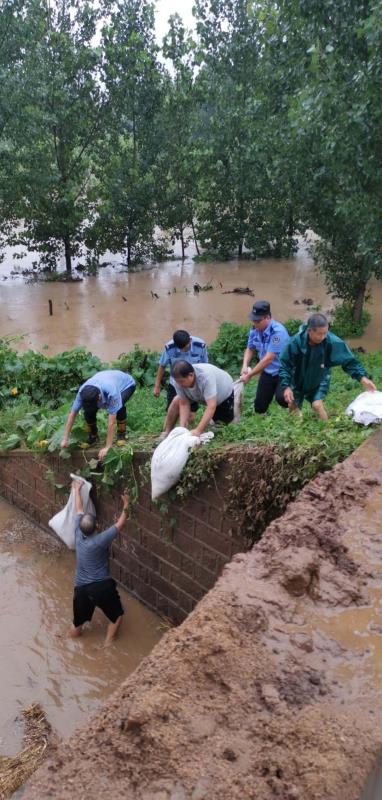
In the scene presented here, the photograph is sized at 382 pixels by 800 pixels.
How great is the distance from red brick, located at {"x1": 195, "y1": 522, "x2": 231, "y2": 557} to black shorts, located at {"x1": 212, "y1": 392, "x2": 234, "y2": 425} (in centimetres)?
122

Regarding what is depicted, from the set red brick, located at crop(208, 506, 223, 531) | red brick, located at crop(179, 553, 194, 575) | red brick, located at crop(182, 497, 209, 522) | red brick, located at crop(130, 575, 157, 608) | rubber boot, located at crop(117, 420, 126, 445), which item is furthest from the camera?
rubber boot, located at crop(117, 420, 126, 445)

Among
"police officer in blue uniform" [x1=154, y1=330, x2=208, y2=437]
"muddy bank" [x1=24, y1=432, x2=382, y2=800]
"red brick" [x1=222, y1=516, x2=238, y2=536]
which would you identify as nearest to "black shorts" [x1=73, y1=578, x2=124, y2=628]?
"red brick" [x1=222, y1=516, x2=238, y2=536]

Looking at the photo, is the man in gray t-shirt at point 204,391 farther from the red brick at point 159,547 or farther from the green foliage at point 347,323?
the green foliage at point 347,323

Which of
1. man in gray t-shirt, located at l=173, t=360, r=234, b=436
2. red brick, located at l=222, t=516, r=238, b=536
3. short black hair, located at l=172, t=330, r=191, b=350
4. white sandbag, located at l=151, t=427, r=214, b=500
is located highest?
short black hair, located at l=172, t=330, r=191, b=350

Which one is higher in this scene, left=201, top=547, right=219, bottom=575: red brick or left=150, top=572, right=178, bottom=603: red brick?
left=201, top=547, right=219, bottom=575: red brick

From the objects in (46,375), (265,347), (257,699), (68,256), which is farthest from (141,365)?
(68,256)

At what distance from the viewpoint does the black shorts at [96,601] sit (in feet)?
17.6

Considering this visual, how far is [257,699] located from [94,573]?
3133 mm

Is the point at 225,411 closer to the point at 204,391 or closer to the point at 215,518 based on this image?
the point at 204,391

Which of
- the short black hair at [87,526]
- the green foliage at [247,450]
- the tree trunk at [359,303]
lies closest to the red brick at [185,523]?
the green foliage at [247,450]

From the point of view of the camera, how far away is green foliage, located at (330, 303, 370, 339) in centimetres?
1402

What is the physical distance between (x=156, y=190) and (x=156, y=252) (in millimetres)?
2707

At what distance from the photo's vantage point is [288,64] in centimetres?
1036

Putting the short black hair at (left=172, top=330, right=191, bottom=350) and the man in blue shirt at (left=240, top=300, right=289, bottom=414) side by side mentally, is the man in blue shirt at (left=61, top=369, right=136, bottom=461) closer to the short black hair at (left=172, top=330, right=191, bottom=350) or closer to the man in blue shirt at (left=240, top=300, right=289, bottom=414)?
the short black hair at (left=172, top=330, right=191, bottom=350)
